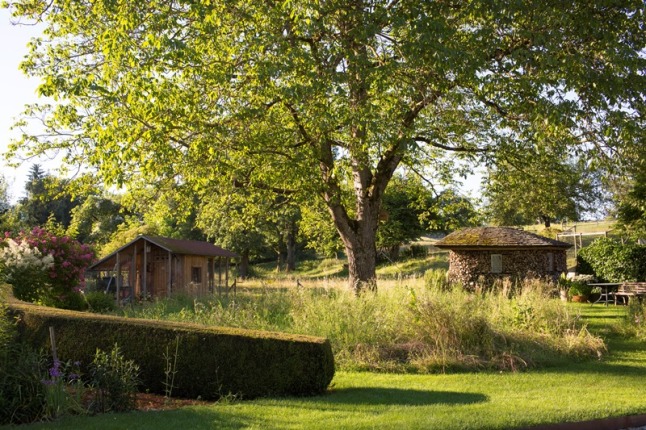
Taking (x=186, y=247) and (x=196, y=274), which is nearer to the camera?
(x=186, y=247)

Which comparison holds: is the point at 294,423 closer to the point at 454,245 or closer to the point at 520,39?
the point at 520,39

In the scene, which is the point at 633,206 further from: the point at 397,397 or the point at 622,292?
the point at 397,397

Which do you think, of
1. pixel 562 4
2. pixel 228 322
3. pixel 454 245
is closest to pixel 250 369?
pixel 228 322

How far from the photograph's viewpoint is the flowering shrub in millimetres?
15758

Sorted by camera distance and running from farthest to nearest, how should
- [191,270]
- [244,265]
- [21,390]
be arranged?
[244,265] → [191,270] → [21,390]

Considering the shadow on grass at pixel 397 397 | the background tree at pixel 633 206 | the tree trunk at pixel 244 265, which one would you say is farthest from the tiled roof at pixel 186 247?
the shadow on grass at pixel 397 397

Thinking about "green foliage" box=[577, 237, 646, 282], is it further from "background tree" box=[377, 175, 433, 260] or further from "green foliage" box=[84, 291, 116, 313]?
"green foliage" box=[84, 291, 116, 313]

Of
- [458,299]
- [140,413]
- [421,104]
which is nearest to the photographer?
[140,413]

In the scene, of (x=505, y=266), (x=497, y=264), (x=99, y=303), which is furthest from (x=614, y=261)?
(x=99, y=303)

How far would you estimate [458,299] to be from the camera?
13.7 metres

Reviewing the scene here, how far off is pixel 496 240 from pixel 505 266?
4.14 ft

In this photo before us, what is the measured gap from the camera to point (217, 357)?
8875 mm

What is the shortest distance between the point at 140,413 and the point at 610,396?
6409 millimetres

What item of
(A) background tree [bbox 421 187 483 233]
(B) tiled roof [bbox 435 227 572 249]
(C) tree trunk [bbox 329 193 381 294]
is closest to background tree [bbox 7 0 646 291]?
(C) tree trunk [bbox 329 193 381 294]
